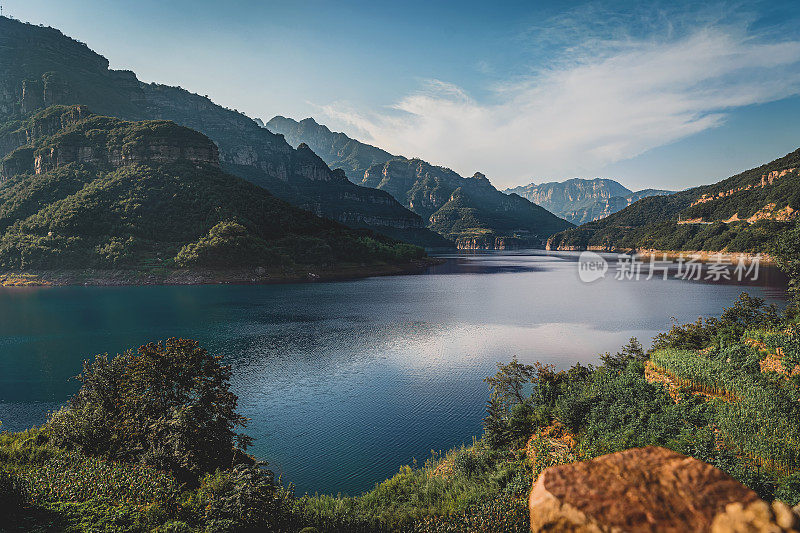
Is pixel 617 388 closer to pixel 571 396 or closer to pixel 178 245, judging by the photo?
pixel 571 396

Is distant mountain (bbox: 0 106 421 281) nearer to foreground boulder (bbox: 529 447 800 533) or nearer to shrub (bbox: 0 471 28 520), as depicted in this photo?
shrub (bbox: 0 471 28 520)

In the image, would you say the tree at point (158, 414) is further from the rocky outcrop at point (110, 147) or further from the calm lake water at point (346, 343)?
the rocky outcrop at point (110, 147)

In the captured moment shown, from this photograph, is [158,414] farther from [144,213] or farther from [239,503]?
[144,213]

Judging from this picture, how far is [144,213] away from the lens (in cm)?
11825

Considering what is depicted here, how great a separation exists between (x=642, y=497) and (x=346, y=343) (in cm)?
4079

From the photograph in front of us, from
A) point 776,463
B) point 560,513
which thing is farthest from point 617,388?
point 560,513

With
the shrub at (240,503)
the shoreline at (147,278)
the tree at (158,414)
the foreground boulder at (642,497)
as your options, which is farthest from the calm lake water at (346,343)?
the foreground boulder at (642,497)

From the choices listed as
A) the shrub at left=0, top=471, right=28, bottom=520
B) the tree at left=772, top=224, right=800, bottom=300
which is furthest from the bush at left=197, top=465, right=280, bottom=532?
the tree at left=772, top=224, right=800, bottom=300

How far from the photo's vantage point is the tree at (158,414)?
46.9 ft

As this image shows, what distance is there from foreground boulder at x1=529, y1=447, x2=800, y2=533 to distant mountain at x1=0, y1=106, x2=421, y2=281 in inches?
4170

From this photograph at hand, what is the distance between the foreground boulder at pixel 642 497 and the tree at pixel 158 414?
13788mm

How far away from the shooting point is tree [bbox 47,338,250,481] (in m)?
14.3

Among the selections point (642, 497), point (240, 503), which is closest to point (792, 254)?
point (642, 497)

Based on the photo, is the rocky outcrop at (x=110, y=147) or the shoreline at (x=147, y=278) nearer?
the shoreline at (x=147, y=278)
